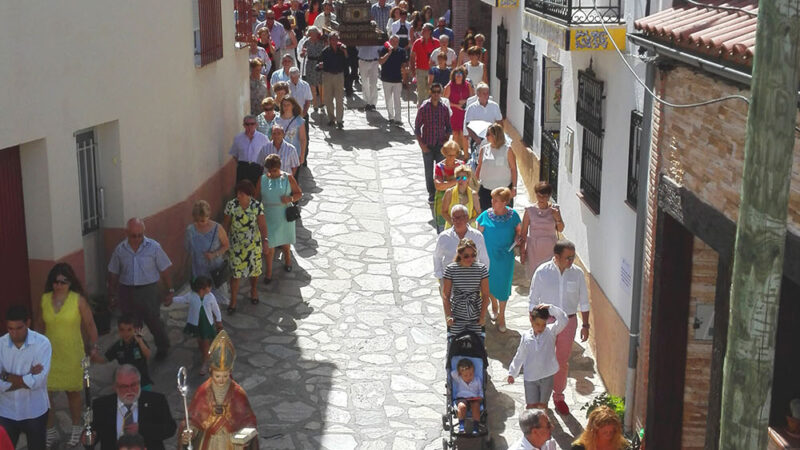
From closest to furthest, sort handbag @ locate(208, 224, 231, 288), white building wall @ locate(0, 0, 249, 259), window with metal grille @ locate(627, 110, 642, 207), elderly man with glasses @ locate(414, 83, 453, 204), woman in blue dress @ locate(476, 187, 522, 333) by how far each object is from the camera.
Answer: window with metal grille @ locate(627, 110, 642, 207) → white building wall @ locate(0, 0, 249, 259) → woman in blue dress @ locate(476, 187, 522, 333) → handbag @ locate(208, 224, 231, 288) → elderly man with glasses @ locate(414, 83, 453, 204)

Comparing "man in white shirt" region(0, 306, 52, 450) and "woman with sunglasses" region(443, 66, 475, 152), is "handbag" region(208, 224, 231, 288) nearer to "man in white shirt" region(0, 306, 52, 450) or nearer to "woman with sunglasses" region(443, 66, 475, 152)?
"man in white shirt" region(0, 306, 52, 450)

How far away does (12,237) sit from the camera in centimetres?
1172

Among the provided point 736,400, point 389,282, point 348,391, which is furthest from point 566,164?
point 736,400

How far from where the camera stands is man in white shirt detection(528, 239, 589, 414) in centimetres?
1116

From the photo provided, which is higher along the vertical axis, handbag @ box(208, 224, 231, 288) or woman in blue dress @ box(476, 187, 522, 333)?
woman in blue dress @ box(476, 187, 522, 333)

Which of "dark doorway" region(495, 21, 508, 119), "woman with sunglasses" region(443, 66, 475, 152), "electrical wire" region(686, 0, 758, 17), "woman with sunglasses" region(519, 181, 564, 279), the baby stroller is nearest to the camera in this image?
"electrical wire" region(686, 0, 758, 17)

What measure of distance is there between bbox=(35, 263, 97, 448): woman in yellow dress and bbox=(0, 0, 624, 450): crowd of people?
1cm

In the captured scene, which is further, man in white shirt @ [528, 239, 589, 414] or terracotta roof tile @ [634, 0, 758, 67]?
man in white shirt @ [528, 239, 589, 414]

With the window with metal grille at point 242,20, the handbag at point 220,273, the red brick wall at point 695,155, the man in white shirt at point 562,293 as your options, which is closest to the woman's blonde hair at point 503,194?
the man in white shirt at point 562,293

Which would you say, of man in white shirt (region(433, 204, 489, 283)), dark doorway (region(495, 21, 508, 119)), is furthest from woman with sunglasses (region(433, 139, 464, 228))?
dark doorway (region(495, 21, 508, 119))

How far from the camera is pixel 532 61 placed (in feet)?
Result: 59.5

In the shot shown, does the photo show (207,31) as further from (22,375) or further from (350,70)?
(350,70)

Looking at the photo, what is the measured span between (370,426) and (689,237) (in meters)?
3.59

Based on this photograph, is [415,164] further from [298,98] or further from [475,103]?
[475,103]
